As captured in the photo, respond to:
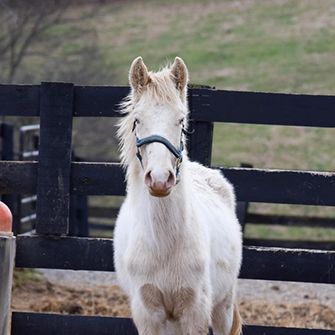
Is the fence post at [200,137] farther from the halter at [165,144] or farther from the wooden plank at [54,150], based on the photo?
the halter at [165,144]

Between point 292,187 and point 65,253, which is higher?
point 292,187

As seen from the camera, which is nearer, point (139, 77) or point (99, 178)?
point (139, 77)

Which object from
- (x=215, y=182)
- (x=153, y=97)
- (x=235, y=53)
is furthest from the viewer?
(x=235, y=53)

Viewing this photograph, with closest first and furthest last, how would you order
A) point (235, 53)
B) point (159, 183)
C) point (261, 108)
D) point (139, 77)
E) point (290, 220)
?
point (159, 183) → point (139, 77) → point (261, 108) → point (290, 220) → point (235, 53)

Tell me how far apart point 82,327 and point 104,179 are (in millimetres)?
1118

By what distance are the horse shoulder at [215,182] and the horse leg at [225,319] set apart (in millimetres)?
766

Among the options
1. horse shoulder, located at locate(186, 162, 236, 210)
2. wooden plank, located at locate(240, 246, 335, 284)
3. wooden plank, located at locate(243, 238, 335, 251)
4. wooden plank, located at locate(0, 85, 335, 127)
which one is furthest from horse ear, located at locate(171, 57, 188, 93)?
wooden plank, located at locate(243, 238, 335, 251)

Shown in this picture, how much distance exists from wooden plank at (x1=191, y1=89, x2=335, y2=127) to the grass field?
18.8 metres

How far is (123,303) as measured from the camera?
1129cm

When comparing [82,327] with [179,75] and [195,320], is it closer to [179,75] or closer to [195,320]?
[195,320]

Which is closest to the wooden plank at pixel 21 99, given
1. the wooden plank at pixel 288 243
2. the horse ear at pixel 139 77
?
the horse ear at pixel 139 77

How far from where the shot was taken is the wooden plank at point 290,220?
54.6 ft

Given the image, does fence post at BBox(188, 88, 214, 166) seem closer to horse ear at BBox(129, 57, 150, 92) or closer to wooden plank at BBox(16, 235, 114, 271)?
wooden plank at BBox(16, 235, 114, 271)

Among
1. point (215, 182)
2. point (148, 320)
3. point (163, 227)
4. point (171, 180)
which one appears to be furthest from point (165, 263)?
point (215, 182)
